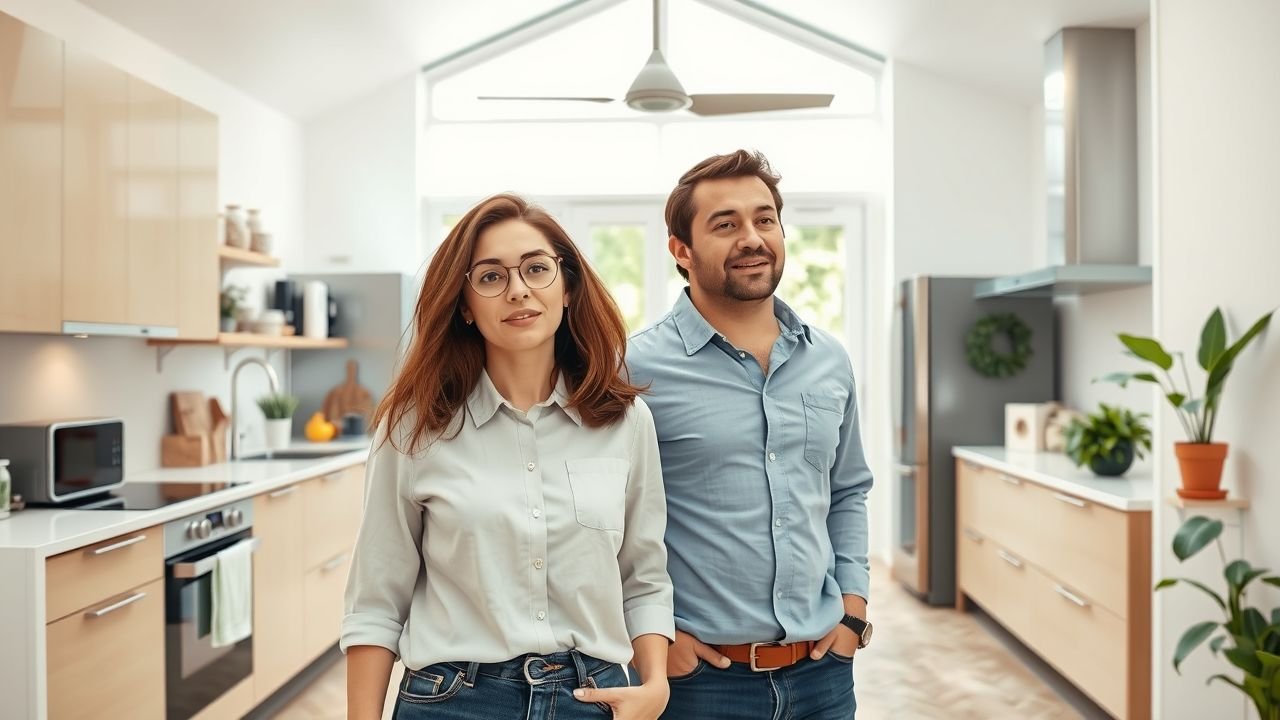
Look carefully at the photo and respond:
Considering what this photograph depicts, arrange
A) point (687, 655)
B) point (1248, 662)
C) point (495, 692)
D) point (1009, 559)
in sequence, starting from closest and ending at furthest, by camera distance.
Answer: point (495, 692) → point (687, 655) → point (1248, 662) → point (1009, 559)

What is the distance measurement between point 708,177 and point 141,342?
3300 mm

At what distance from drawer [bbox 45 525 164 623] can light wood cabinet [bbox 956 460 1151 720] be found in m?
3.03

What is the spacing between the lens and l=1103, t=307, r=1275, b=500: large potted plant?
2588 mm

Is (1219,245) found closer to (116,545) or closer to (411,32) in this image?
(116,545)

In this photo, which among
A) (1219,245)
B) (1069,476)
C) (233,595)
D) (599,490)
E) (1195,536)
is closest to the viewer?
(599,490)

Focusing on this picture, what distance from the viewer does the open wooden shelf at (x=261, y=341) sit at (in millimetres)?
4164

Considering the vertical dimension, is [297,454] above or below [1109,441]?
below

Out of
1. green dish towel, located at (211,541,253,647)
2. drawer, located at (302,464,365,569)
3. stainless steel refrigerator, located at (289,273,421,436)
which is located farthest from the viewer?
stainless steel refrigerator, located at (289,273,421,436)

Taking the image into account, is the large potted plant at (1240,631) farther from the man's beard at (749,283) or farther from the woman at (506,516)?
the woman at (506,516)

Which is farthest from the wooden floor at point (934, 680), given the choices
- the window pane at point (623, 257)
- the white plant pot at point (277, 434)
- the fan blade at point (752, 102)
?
the window pane at point (623, 257)

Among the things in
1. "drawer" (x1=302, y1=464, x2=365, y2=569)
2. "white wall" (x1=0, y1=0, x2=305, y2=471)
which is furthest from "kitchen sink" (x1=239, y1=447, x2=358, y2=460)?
"white wall" (x1=0, y1=0, x2=305, y2=471)

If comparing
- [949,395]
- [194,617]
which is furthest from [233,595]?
[949,395]

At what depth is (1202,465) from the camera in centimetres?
265

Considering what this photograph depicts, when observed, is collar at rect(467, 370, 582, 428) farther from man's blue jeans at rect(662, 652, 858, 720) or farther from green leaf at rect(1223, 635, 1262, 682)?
green leaf at rect(1223, 635, 1262, 682)
